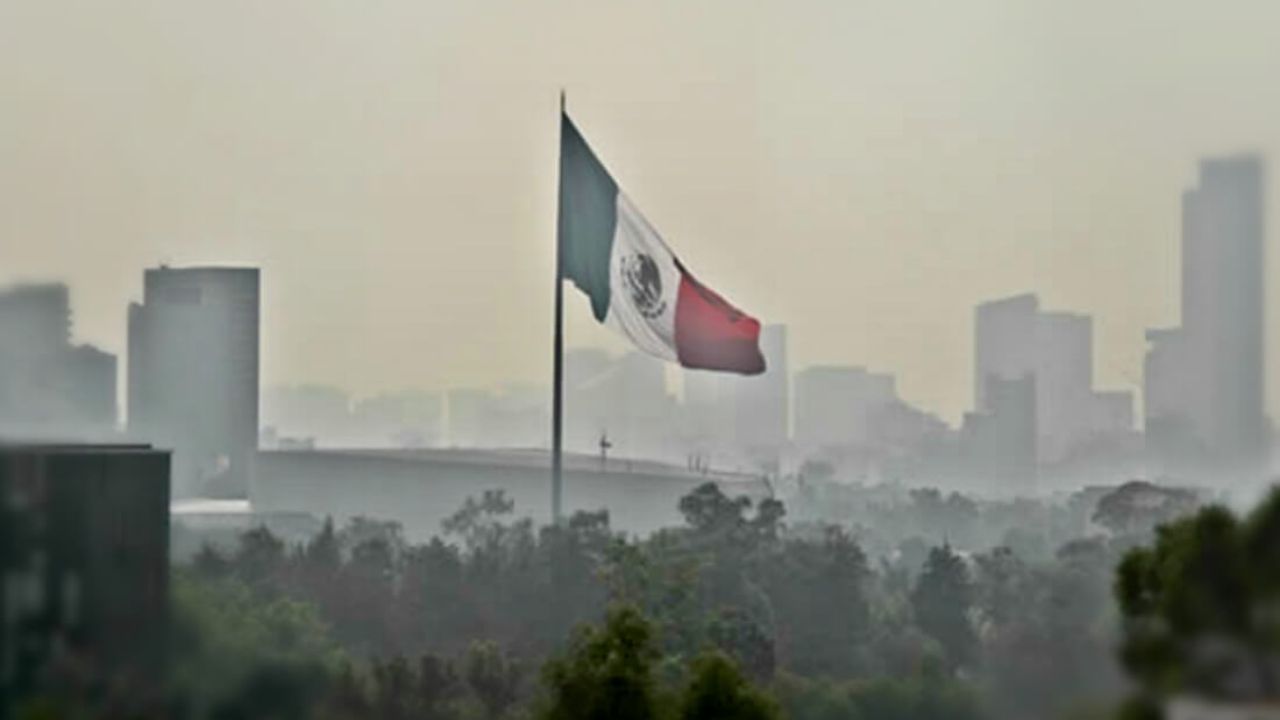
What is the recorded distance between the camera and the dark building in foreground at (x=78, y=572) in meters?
6.37

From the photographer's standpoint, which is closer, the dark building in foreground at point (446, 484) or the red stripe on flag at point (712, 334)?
the red stripe on flag at point (712, 334)

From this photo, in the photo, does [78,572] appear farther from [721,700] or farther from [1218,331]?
[1218,331]

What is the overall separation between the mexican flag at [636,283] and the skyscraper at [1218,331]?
2.67m

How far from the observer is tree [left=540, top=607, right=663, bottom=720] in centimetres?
1000

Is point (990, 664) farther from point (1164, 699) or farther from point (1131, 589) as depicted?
point (1164, 699)

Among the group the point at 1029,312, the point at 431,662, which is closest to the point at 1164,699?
the point at 431,662

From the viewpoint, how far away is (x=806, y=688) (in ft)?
40.3

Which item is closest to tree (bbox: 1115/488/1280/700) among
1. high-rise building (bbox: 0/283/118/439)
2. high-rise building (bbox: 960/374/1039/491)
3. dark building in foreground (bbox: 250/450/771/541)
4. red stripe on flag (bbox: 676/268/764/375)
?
high-rise building (bbox: 0/283/118/439)

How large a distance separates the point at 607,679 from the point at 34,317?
146 inches

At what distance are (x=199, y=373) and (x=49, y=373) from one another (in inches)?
68.6

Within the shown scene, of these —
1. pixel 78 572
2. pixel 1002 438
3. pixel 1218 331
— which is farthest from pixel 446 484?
pixel 78 572

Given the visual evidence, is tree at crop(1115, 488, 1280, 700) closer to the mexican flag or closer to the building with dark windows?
the mexican flag

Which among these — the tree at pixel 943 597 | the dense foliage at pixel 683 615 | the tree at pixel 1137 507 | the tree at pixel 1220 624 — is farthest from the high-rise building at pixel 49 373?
the tree at pixel 1137 507

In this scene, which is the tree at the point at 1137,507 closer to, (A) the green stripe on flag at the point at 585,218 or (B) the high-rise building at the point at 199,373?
(A) the green stripe on flag at the point at 585,218
